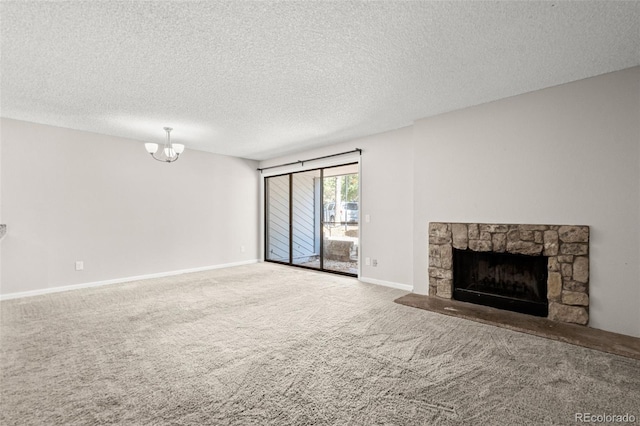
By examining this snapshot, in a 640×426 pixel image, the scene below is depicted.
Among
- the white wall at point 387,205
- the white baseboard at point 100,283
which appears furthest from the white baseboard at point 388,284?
the white baseboard at point 100,283

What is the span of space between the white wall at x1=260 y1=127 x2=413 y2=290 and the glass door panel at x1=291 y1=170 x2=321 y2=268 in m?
1.23

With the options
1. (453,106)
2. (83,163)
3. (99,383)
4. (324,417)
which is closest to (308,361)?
(324,417)

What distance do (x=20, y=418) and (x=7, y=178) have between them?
12.8ft

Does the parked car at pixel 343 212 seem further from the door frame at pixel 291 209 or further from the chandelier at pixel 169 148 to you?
the chandelier at pixel 169 148

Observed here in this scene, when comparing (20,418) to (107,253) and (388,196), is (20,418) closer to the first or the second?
(107,253)

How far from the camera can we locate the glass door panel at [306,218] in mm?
6254

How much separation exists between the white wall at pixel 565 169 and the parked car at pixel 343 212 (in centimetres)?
169

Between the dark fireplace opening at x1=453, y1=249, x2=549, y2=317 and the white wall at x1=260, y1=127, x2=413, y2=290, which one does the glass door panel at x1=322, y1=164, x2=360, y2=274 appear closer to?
the white wall at x1=260, y1=127, x2=413, y2=290

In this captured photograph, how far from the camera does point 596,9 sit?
199 cm

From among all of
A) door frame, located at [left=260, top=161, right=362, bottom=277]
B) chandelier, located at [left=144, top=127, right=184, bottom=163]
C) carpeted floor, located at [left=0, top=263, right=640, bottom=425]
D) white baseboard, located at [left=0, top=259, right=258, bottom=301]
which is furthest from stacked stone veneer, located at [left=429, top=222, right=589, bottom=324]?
white baseboard, located at [left=0, top=259, right=258, bottom=301]

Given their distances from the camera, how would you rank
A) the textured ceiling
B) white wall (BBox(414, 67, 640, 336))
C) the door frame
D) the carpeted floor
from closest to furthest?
1. the carpeted floor
2. the textured ceiling
3. white wall (BBox(414, 67, 640, 336))
4. the door frame

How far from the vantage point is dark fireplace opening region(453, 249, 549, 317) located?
3340mm

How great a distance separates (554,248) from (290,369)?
2946mm

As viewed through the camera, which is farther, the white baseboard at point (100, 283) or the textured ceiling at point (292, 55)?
the white baseboard at point (100, 283)
